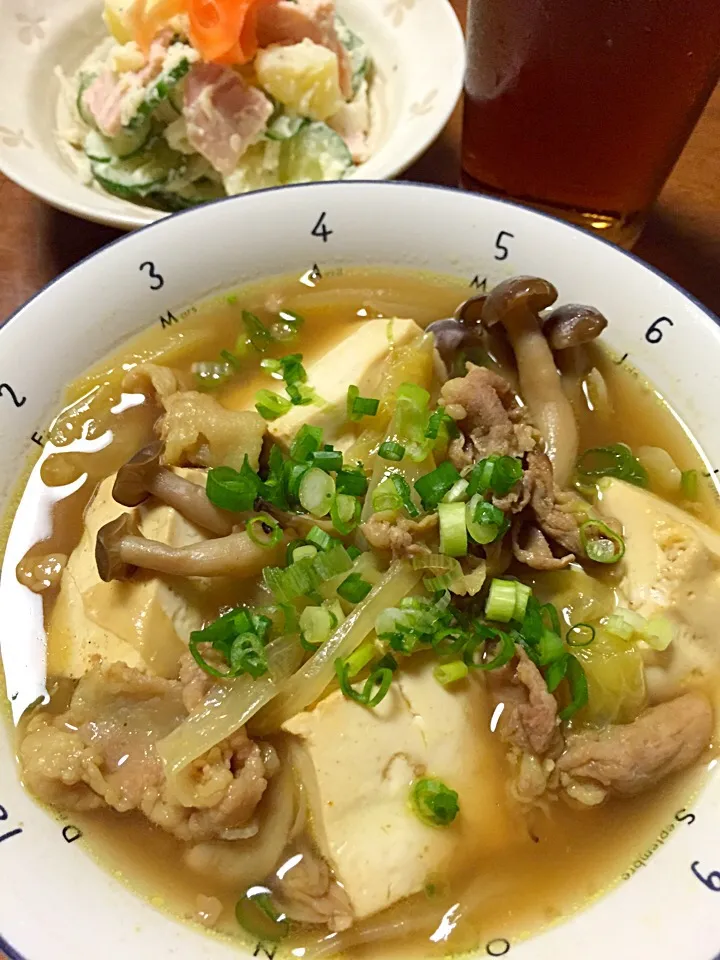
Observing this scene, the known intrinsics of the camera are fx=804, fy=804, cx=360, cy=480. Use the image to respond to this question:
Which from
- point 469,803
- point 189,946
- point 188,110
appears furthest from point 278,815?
point 188,110

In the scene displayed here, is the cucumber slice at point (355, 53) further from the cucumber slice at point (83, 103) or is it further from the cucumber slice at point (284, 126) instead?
the cucumber slice at point (83, 103)

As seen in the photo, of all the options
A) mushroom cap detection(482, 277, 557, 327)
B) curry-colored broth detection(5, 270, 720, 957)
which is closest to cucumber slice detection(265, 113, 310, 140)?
curry-colored broth detection(5, 270, 720, 957)

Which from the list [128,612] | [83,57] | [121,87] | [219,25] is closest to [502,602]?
[128,612]

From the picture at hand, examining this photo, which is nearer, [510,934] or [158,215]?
[510,934]

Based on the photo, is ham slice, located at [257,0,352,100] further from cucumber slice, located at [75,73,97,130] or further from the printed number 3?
the printed number 3

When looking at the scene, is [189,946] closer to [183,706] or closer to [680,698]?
[183,706]

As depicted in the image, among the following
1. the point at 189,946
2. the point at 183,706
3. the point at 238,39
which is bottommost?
the point at 189,946

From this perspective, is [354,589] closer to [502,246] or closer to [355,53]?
[502,246]
